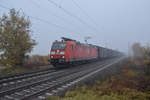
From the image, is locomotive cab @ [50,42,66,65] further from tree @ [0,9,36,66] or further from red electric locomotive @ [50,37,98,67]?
tree @ [0,9,36,66]

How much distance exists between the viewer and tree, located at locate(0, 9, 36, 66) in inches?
581

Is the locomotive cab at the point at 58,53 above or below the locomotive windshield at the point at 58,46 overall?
below

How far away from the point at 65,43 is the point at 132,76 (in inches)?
332

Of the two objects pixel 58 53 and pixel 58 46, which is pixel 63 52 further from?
pixel 58 46

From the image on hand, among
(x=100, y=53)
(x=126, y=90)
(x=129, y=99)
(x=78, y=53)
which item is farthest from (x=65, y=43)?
(x=100, y=53)

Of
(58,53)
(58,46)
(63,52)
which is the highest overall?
(58,46)

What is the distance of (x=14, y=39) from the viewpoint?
16.2 meters

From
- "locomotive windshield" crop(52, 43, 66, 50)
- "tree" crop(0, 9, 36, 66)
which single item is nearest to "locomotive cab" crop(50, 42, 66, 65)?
"locomotive windshield" crop(52, 43, 66, 50)

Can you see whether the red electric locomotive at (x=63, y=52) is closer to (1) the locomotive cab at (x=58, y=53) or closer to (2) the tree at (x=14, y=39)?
(1) the locomotive cab at (x=58, y=53)

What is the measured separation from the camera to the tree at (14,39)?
48.4 ft

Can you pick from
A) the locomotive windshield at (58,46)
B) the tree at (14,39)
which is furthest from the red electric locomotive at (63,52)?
the tree at (14,39)

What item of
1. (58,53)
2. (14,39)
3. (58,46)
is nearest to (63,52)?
(58,53)

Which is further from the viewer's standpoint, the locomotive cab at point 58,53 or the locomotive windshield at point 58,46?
the locomotive windshield at point 58,46

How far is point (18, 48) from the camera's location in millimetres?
15688
